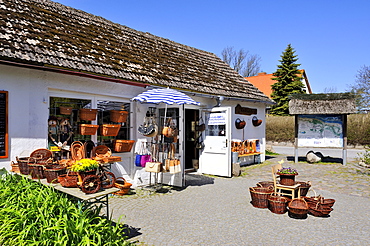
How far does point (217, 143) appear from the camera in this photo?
397 inches

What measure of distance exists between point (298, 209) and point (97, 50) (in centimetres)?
681

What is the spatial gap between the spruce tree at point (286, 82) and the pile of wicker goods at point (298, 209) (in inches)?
1014

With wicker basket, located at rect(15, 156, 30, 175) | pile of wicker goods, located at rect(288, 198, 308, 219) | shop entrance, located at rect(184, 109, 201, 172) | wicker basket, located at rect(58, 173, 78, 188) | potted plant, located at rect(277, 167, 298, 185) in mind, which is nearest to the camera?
wicker basket, located at rect(58, 173, 78, 188)

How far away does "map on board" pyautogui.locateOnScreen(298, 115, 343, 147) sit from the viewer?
13336 mm

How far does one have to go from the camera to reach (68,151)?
6.82 metres

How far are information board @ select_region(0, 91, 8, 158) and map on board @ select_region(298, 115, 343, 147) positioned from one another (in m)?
12.3

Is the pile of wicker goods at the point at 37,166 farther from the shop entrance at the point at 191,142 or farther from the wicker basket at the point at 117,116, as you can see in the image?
the shop entrance at the point at 191,142

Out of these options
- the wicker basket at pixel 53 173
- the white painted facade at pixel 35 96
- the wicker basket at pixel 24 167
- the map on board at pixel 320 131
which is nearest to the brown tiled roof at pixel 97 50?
the white painted facade at pixel 35 96

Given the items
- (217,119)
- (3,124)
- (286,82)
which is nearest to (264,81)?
(286,82)

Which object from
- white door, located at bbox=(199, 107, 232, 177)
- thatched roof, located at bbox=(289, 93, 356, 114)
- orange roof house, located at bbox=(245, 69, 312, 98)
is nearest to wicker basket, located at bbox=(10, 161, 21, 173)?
white door, located at bbox=(199, 107, 232, 177)

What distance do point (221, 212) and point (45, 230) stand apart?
12.1 feet

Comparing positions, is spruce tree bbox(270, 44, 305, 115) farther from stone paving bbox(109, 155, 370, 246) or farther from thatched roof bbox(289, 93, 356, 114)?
stone paving bbox(109, 155, 370, 246)

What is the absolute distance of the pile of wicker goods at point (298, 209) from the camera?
571 centimetres

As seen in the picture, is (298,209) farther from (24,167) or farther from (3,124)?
(3,124)
